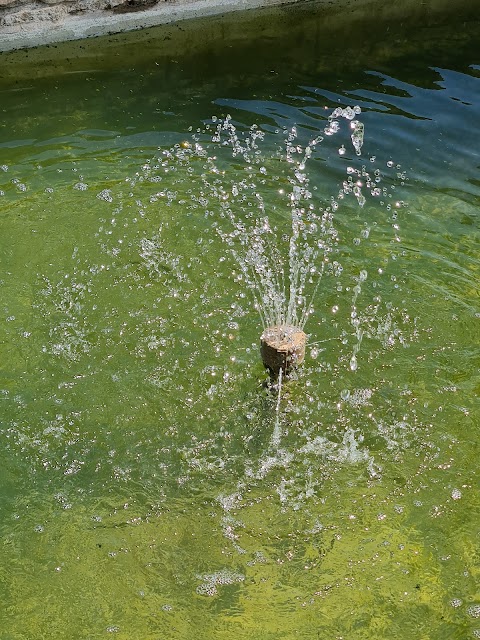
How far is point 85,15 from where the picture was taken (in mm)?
7496

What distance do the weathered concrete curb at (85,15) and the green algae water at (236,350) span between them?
350mm

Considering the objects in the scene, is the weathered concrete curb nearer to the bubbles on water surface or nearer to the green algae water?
the green algae water

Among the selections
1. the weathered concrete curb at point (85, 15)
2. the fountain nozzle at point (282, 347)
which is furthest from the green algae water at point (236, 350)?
the fountain nozzle at point (282, 347)

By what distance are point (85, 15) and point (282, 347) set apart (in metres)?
5.40

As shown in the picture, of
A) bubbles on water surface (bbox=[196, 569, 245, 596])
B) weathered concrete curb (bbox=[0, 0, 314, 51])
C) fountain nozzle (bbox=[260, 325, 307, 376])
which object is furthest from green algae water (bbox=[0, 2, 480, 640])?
fountain nozzle (bbox=[260, 325, 307, 376])

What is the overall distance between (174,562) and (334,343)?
1562mm

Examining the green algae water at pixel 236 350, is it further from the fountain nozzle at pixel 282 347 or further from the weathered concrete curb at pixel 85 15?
the fountain nozzle at pixel 282 347

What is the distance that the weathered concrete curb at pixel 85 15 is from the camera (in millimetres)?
7289

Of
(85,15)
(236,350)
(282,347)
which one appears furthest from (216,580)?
(85,15)

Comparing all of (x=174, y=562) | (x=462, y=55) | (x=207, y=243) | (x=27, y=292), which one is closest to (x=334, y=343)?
(x=207, y=243)

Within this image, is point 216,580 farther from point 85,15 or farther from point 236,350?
point 85,15

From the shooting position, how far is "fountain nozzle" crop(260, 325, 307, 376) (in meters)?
3.39

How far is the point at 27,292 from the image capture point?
15.3ft

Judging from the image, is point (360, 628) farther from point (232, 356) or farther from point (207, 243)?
point (207, 243)
